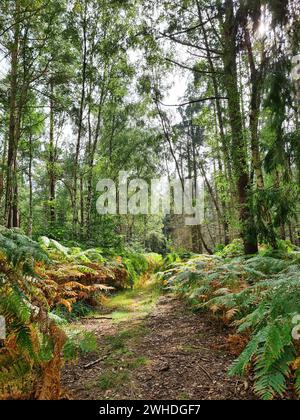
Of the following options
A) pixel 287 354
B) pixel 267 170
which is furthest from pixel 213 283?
pixel 287 354

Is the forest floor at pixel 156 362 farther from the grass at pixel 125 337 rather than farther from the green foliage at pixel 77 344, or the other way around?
the green foliage at pixel 77 344

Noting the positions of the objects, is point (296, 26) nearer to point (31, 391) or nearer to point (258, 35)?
point (258, 35)

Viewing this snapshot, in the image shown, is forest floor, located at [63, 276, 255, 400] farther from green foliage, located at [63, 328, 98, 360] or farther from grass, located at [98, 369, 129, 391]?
green foliage, located at [63, 328, 98, 360]

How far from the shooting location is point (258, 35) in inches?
144

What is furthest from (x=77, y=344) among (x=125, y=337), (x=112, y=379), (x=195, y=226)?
(x=195, y=226)

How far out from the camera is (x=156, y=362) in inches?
124

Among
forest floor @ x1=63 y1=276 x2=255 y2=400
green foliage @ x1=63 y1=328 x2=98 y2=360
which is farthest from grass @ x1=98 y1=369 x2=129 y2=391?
green foliage @ x1=63 y1=328 x2=98 y2=360

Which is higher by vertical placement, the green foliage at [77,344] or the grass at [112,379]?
the green foliage at [77,344]

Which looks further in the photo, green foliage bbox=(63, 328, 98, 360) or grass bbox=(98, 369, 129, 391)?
grass bbox=(98, 369, 129, 391)

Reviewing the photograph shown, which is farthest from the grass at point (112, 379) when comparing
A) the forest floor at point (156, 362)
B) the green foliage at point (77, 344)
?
the green foliage at point (77, 344)

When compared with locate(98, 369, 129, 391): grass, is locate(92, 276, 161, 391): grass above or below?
below

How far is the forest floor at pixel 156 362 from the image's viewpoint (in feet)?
8.37

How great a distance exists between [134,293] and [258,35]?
19.6 feet

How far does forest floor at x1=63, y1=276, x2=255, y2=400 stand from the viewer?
8.37ft
